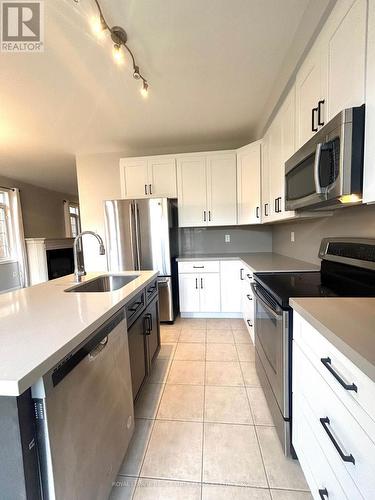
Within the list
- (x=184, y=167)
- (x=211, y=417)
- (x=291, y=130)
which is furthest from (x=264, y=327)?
(x=184, y=167)

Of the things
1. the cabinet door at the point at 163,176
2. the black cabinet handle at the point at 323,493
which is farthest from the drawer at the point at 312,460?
the cabinet door at the point at 163,176

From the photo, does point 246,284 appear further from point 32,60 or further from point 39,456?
point 32,60

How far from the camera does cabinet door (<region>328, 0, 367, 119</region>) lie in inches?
36.2

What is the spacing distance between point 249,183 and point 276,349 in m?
2.27

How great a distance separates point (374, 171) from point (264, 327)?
1.15 m

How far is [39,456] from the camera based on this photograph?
0.70 metres

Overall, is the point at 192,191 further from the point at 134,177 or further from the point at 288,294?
the point at 288,294

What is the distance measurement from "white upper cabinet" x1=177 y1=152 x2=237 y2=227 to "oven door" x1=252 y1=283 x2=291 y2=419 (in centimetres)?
186

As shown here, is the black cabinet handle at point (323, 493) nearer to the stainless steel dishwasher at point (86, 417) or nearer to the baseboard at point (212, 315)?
the stainless steel dishwasher at point (86, 417)

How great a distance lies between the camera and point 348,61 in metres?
1.01

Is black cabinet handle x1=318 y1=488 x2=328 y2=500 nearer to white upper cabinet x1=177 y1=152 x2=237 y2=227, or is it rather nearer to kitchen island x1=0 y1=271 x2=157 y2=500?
kitchen island x1=0 y1=271 x2=157 y2=500

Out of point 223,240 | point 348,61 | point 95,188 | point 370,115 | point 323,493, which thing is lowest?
point 323,493

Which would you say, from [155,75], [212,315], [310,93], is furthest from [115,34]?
[212,315]

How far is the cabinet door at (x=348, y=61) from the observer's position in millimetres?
919
